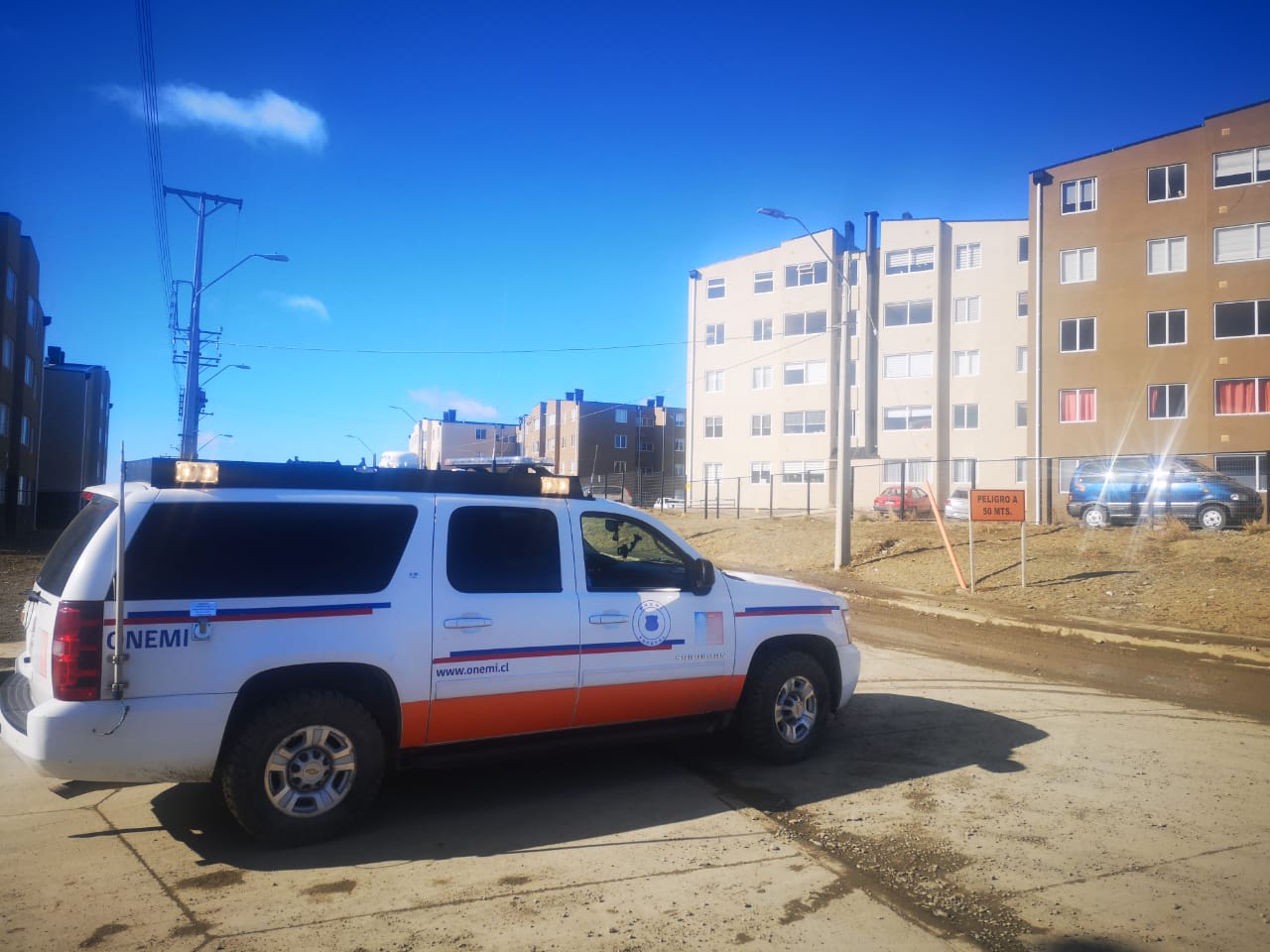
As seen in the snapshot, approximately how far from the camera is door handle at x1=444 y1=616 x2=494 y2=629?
5.32 meters

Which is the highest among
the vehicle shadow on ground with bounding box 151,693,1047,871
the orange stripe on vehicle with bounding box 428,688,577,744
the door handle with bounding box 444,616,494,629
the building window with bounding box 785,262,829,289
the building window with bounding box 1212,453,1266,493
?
the building window with bounding box 785,262,829,289

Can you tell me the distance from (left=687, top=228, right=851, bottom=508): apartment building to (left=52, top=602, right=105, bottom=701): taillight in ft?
145

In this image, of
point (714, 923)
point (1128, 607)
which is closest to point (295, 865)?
point (714, 923)

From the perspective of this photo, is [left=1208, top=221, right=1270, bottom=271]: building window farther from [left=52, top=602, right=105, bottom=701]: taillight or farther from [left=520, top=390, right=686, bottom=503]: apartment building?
[left=520, top=390, right=686, bottom=503]: apartment building

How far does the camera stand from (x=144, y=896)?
4.36 meters

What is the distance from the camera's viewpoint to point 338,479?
5.32m

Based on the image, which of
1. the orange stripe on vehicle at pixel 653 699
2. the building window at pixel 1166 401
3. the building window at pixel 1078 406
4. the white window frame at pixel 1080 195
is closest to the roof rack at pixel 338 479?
the orange stripe on vehicle at pixel 653 699

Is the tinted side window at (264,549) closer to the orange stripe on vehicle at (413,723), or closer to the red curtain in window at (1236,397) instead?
the orange stripe on vehicle at (413,723)

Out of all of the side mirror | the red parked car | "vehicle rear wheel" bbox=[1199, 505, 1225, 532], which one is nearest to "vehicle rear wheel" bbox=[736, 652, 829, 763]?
the side mirror

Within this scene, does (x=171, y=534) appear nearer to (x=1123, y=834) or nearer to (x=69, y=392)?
(x=1123, y=834)

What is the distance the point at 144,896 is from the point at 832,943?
10.1ft

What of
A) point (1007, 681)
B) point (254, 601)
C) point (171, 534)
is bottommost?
point (1007, 681)

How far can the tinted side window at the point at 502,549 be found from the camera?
216 inches

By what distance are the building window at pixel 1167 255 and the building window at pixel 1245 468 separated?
1023 cm
